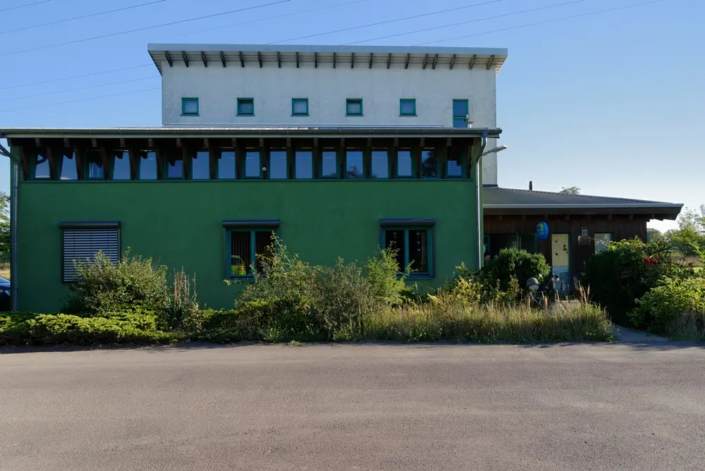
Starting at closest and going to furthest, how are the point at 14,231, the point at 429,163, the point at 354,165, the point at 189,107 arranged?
the point at 14,231 → the point at 354,165 → the point at 429,163 → the point at 189,107

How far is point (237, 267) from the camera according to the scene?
15.0 m

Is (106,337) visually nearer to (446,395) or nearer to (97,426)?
(97,426)

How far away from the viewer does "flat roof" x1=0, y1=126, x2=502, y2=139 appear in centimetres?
1416

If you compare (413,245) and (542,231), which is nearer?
(413,245)

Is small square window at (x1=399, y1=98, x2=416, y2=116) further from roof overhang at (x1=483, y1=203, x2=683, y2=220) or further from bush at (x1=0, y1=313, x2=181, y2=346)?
bush at (x1=0, y1=313, x2=181, y2=346)

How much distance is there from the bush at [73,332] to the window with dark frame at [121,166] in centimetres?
590

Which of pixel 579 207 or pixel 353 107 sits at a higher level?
pixel 353 107

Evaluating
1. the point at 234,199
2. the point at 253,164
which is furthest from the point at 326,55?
the point at 234,199

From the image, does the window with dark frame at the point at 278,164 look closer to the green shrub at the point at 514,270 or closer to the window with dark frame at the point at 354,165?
the window with dark frame at the point at 354,165

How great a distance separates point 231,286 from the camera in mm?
14914

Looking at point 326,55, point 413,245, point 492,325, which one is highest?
point 326,55

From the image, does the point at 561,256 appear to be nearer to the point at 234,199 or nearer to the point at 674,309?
the point at 674,309

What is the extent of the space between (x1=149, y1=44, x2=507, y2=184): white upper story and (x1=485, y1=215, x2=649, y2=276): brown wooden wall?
22.9 ft

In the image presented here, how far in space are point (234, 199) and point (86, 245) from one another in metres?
4.22
